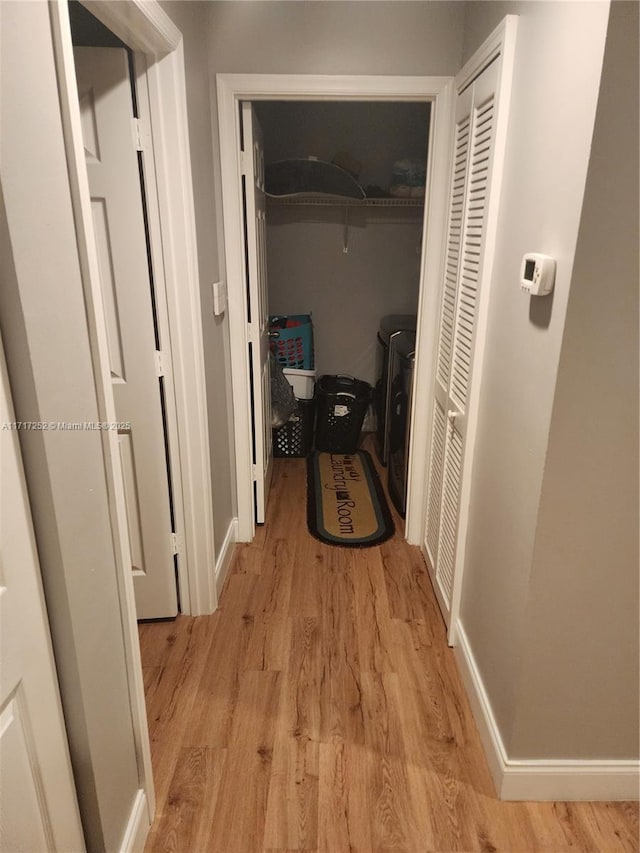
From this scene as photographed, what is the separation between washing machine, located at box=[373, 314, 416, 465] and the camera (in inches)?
137

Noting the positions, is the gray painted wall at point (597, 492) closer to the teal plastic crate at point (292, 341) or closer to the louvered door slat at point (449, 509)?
the louvered door slat at point (449, 509)

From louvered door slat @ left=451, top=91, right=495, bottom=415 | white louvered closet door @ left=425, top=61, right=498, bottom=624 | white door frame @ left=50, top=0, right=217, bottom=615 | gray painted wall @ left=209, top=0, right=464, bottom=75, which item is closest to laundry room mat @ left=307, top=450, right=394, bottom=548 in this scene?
white louvered closet door @ left=425, top=61, right=498, bottom=624

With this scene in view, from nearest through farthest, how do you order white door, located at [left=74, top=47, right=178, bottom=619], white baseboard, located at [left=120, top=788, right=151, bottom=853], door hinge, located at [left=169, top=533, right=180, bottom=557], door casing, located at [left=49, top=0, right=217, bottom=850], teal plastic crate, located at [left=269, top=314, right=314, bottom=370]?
door casing, located at [left=49, top=0, right=217, bottom=850] → white baseboard, located at [left=120, top=788, right=151, bottom=853] → white door, located at [left=74, top=47, right=178, bottom=619] → door hinge, located at [left=169, top=533, right=180, bottom=557] → teal plastic crate, located at [left=269, top=314, right=314, bottom=370]

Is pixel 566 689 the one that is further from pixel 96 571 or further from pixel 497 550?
pixel 96 571

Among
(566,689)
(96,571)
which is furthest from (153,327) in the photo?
(566,689)

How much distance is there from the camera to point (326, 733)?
178cm

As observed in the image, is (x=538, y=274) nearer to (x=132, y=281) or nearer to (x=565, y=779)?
(x=132, y=281)

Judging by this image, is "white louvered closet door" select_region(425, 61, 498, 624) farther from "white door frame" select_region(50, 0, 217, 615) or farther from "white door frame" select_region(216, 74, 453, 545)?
"white door frame" select_region(50, 0, 217, 615)

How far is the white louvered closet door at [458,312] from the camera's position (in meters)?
1.81

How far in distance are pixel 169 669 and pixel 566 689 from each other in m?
1.34

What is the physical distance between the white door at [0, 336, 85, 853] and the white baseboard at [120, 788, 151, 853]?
0.33 metres

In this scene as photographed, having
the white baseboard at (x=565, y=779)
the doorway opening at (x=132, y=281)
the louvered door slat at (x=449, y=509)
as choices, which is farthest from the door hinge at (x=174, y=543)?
the white baseboard at (x=565, y=779)

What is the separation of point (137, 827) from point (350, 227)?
3.46 m

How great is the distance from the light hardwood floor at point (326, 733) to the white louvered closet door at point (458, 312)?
1.05 ft
